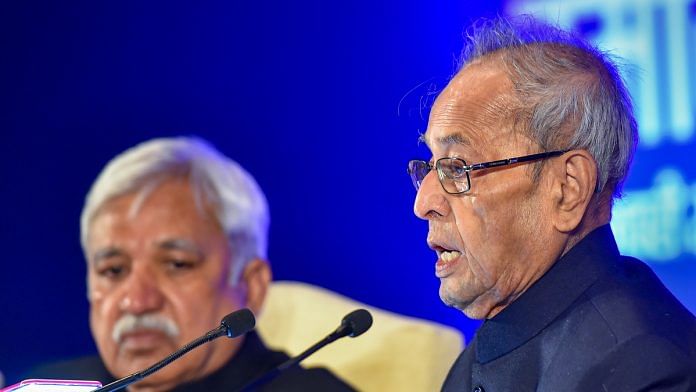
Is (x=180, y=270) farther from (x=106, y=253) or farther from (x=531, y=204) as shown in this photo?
(x=531, y=204)

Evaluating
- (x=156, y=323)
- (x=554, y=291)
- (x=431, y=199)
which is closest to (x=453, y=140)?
(x=431, y=199)

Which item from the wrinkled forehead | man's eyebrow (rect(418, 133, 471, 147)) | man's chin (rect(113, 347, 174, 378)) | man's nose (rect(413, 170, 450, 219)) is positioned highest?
the wrinkled forehead

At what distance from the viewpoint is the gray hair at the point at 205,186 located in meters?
3.39

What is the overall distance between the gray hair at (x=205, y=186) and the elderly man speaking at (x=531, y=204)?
1.44 metres

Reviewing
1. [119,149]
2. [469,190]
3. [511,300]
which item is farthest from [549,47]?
[119,149]

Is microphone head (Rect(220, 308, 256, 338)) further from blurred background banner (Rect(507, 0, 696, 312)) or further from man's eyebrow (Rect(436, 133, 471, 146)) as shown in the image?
blurred background banner (Rect(507, 0, 696, 312))

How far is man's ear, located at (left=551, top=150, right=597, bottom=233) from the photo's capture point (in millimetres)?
1904

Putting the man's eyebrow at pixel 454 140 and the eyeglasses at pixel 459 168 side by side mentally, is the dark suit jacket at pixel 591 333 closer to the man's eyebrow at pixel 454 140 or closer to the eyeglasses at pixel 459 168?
the eyeglasses at pixel 459 168

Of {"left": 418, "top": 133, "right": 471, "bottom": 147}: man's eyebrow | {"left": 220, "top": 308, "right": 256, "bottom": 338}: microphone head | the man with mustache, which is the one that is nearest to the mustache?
the man with mustache

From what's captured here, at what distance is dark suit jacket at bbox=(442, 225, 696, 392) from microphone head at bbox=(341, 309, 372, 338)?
0.32 metres

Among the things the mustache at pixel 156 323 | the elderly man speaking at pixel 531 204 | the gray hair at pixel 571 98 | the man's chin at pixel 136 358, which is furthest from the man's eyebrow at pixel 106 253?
the gray hair at pixel 571 98

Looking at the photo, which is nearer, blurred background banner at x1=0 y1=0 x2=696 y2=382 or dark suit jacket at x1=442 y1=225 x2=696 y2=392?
dark suit jacket at x1=442 y1=225 x2=696 y2=392

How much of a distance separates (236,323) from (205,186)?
1.48m

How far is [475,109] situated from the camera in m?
1.98
